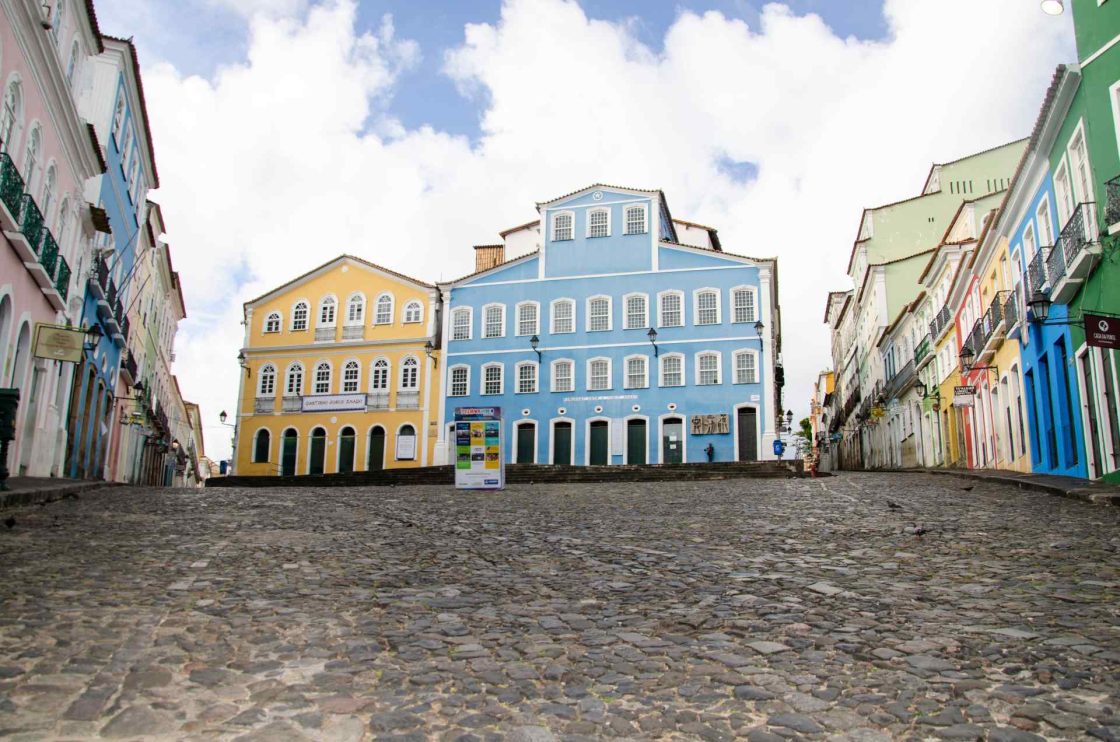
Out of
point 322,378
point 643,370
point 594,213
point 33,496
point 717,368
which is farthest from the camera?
point 322,378

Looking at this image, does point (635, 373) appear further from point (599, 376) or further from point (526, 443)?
point (526, 443)

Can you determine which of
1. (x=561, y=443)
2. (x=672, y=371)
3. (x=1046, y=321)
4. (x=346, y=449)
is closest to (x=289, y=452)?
(x=346, y=449)

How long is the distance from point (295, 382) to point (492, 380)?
9876 millimetres

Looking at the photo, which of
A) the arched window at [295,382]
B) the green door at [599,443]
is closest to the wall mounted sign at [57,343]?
the green door at [599,443]

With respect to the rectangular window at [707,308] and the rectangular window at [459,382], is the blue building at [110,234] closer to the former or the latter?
the rectangular window at [459,382]

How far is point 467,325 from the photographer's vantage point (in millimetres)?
43625

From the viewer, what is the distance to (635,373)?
134ft

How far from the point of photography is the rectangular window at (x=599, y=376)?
41.0 meters

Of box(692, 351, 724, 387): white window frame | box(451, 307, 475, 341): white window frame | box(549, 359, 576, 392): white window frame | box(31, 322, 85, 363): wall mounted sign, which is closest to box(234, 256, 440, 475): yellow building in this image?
box(451, 307, 475, 341): white window frame

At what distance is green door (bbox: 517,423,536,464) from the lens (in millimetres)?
41156

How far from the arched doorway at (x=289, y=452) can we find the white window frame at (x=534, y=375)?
35.7 ft

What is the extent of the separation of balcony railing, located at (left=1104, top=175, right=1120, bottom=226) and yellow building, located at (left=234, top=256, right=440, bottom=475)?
3144 centimetres

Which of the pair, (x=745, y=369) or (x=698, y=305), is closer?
(x=745, y=369)

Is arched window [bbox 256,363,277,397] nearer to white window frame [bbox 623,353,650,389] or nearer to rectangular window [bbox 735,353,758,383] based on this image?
white window frame [bbox 623,353,650,389]
